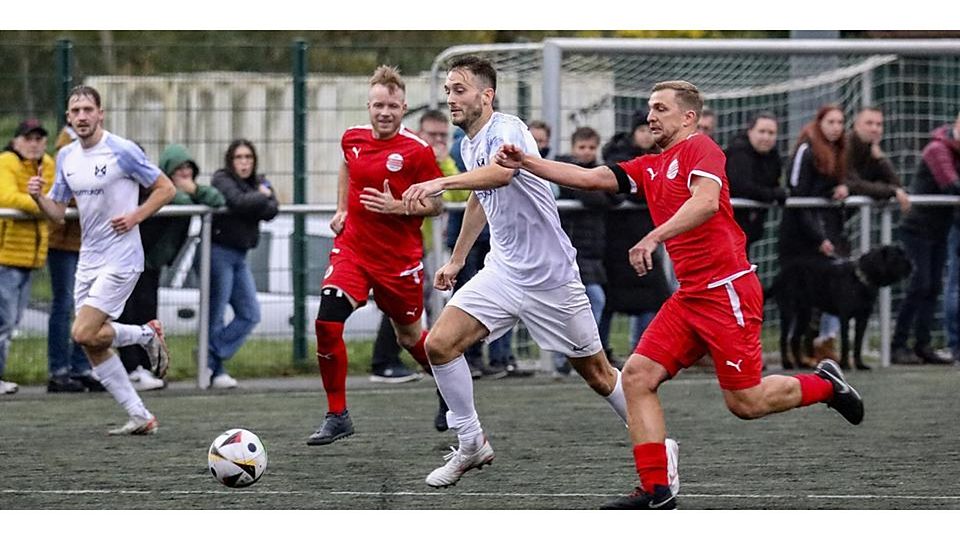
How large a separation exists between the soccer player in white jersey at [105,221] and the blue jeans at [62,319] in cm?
156

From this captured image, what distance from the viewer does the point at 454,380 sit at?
Answer: 841 centimetres

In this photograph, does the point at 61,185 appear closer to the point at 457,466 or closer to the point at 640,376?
the point at 457,466

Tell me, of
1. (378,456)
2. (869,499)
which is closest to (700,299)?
(869,499)

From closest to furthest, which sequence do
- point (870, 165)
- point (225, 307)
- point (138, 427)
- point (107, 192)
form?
point (138, 427)
point (107, 192)
point (225, 307)
point (870, 165)

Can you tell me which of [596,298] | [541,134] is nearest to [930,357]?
[596,298]

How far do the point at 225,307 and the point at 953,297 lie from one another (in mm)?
5995

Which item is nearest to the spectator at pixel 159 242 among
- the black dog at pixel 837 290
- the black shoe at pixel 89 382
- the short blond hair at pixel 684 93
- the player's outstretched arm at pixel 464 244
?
the black shoe at pixel 89 382

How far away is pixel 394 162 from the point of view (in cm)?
973

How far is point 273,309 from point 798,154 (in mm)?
4401

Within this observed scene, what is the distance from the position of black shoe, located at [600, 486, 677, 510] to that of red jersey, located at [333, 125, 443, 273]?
111 inches

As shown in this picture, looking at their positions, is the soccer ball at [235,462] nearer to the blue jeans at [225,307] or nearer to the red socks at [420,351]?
the red socks at [420,351]

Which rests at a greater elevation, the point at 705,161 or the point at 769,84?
the point at 769,84

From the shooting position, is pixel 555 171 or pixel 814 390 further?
pixel 814 390

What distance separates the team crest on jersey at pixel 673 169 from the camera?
24.8 feet
